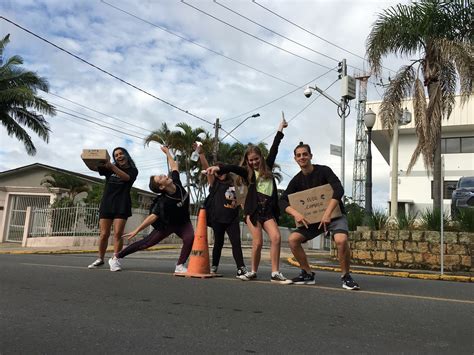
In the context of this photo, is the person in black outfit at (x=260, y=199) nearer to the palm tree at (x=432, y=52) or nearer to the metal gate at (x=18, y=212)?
the palm tree at (x=432, y=52)

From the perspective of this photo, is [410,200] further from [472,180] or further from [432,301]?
[432,301]

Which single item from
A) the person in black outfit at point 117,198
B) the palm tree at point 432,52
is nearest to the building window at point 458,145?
the palm tree at point 432,52

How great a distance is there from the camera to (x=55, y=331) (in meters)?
3.57

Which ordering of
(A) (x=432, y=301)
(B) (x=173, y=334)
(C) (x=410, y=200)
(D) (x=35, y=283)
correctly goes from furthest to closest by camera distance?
(C) (x=410, y=200), (D) (x=35, y=283), (A) (x=432, y=301), (B) (x=173, y=334)

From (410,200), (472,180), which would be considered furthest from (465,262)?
(410,200)

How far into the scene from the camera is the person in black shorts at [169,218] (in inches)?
265

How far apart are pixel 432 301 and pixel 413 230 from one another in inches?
261

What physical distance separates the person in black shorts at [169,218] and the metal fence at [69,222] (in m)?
13.1

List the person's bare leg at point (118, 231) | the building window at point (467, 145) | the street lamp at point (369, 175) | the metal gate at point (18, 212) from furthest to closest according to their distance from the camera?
the building window at point (467, 145) < the metal gate at point (18, 212) < the street lamp at point (369, 175) < the person's bare leg at point (118, 231)

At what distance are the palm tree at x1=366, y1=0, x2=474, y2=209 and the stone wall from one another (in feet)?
7.85

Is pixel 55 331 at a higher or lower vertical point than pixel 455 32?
lower

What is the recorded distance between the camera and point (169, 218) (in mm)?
6809

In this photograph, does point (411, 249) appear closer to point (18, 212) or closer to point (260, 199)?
point (260, 199)

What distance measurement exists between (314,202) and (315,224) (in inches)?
11.0
